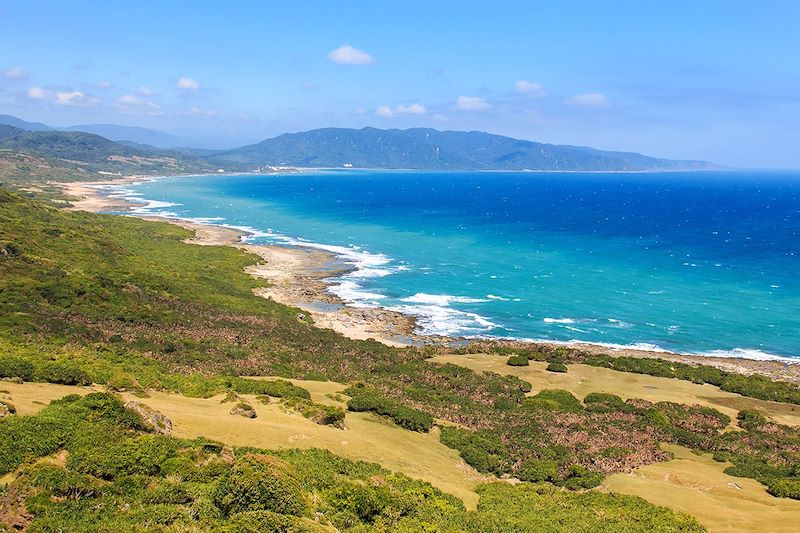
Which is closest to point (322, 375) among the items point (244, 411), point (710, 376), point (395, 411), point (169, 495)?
point (395, 411)

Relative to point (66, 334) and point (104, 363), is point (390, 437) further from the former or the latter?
point (66, 334)

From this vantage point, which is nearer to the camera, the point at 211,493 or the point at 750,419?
the point at 211,493

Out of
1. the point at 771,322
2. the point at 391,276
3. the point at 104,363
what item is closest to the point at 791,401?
the point at 771,322

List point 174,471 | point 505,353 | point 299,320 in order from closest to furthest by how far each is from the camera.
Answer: point 174,471
point 505,353
point 299,320

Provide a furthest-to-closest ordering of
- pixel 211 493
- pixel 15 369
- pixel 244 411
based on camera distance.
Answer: pixel 244 411
pixel 15 369
pixel 211 493

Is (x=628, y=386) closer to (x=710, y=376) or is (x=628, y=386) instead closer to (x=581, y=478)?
(x=710, y=376)

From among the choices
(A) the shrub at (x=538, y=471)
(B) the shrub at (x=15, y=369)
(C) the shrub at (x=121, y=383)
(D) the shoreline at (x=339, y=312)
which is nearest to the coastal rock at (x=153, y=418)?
(C) the shrub at (x=121, y=383)

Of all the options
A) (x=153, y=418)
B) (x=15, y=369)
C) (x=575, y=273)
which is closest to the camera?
(x=153, y=418)
